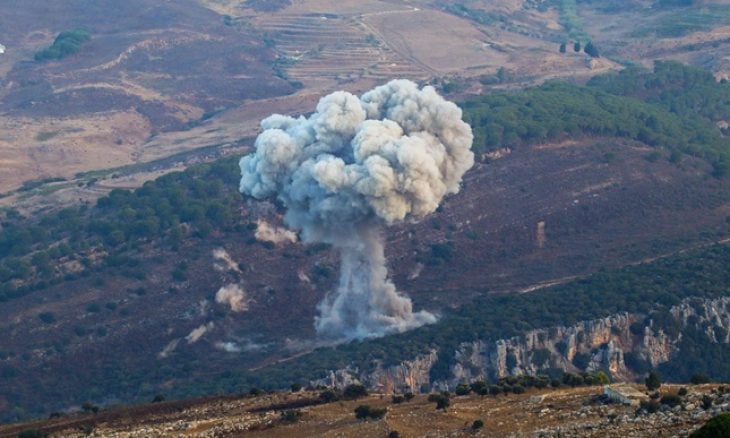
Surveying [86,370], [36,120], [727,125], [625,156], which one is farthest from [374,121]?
[36,120]

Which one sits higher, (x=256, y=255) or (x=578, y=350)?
(x=256, y=255)

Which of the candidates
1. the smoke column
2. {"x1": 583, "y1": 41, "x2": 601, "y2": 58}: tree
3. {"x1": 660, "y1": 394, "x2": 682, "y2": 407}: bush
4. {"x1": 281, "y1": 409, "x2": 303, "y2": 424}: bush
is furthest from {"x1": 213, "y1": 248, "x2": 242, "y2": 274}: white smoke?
{"x1": 583, "y1": 41, "x2": 601, "y2": 58}: tree

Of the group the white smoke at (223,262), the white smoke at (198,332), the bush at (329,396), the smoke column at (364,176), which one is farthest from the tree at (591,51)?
the bush at (329,396)

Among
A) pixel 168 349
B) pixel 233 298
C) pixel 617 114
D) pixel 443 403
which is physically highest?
pixel 617 114

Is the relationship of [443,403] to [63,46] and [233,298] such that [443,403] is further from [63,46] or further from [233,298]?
[63,46]

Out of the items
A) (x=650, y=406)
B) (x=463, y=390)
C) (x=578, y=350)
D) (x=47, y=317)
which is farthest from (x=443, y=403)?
(x=47, y=317)

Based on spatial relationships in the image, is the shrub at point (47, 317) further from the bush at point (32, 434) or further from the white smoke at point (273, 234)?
the bush at point (32, 434)
